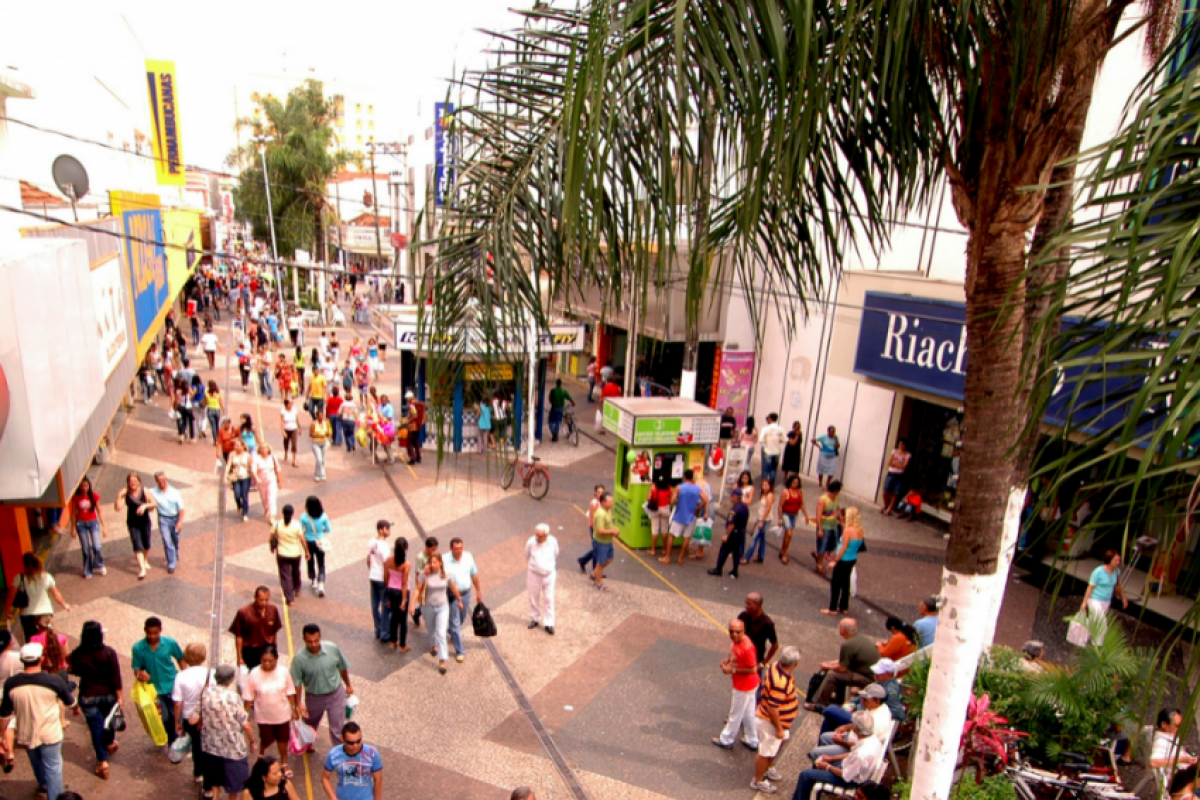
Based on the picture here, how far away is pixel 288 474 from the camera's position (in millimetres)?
14680

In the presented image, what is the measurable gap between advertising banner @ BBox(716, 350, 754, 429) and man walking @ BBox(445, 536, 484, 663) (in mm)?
10193

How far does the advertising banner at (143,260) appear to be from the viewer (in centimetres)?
1205

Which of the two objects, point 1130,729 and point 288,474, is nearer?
point 1130,729

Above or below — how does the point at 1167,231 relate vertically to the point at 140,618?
above

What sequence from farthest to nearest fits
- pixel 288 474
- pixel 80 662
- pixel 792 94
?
pixel 288 474 → pixel 80 662 → pixel 792 94

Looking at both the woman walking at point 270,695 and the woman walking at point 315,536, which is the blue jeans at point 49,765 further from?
the woman walking at point 315,536

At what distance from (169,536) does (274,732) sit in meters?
4.86

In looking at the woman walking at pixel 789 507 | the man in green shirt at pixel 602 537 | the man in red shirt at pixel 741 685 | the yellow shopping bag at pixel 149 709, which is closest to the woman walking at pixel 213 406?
the man in green shirt at pixel 602 537

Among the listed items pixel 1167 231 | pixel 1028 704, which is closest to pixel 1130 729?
pixel 1028 704

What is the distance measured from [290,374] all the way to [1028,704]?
670 inches

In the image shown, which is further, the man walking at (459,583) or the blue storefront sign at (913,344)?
the blue storefront sign at (913,344)

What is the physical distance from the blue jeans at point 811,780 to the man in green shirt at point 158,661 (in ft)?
17.5

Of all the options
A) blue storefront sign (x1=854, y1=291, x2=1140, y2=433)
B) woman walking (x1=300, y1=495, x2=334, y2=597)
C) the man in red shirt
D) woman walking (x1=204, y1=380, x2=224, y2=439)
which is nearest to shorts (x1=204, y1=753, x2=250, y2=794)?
woman walking (x1=300, y1=495, x2=334, y2=597)

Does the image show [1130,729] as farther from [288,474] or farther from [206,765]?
[288,474]
